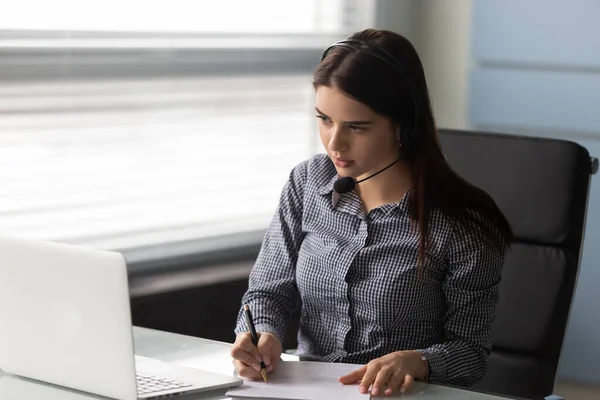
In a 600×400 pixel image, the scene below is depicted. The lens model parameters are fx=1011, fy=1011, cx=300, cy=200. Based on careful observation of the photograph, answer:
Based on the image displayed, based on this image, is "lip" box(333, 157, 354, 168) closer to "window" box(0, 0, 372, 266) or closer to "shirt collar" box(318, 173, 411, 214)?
"shirt collar" box(318, 173, 411, 214)

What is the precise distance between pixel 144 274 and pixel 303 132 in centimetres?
76

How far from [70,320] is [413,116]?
68 cm

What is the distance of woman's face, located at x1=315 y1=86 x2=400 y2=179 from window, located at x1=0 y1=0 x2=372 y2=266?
81cm

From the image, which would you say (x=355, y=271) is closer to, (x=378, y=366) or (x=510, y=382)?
(x=378, y=366)

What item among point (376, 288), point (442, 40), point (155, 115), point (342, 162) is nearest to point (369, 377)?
point (376, 288)

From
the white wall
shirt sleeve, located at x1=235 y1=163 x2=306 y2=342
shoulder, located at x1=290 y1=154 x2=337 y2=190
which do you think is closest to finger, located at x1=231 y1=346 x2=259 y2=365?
shirt sleeve, located at x1=235 y1=163 x2=306 y2=342

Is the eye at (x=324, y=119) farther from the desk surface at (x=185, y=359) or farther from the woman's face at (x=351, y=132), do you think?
the desk surface at (x=185, y=359)

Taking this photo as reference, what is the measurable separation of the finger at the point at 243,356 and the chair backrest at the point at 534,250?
0.52m

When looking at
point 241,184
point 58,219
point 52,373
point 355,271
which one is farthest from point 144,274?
point 52,373

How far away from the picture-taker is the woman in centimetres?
168

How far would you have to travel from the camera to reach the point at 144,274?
2.46 meters

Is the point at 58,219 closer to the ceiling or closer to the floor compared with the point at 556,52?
closer to the floor

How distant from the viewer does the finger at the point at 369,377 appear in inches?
57.9

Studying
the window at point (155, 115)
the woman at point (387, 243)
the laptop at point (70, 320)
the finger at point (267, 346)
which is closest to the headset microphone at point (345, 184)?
the woman at point (387, 243)
